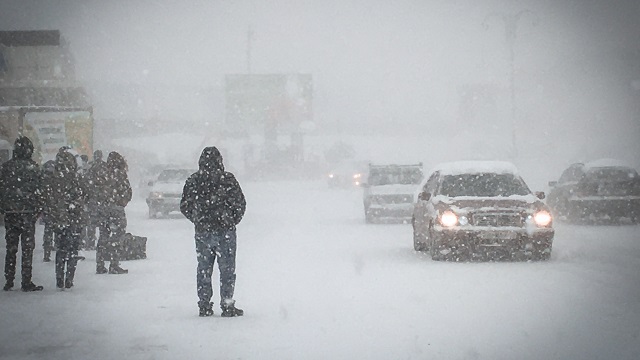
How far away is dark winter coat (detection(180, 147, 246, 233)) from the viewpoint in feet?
27.7

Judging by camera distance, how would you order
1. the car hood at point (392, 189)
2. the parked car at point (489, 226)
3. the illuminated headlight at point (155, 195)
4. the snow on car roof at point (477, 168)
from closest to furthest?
the parked car at point (489, 226) → the snow on car roof at point (477, 168) → the car hood at point (392, 189) → the illuminated headlight at point (155, 195)

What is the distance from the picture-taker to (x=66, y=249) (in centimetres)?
1076

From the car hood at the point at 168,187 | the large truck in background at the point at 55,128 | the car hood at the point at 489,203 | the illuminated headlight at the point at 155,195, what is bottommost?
the car hood at the point at 489,203

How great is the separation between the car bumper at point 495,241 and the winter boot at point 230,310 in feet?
18.1

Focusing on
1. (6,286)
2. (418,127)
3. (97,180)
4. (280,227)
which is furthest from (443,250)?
(418,127)

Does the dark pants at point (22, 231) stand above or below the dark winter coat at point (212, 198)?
below

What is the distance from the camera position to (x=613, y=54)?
70312 mm

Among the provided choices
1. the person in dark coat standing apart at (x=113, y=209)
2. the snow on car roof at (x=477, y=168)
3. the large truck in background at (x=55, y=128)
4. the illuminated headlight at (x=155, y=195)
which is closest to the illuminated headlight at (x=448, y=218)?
the snow on car roof at (x=477, y=168)

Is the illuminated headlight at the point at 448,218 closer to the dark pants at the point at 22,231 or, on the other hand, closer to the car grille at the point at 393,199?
the dark pants at the point at 22,231

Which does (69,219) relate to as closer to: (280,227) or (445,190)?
(445,190)

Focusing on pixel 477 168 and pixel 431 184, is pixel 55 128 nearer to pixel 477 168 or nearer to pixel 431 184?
pixel 431 184

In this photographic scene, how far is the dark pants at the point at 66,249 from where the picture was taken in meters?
10.7

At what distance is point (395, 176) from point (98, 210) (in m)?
14.2

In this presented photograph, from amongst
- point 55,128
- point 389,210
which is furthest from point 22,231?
point 389,210
